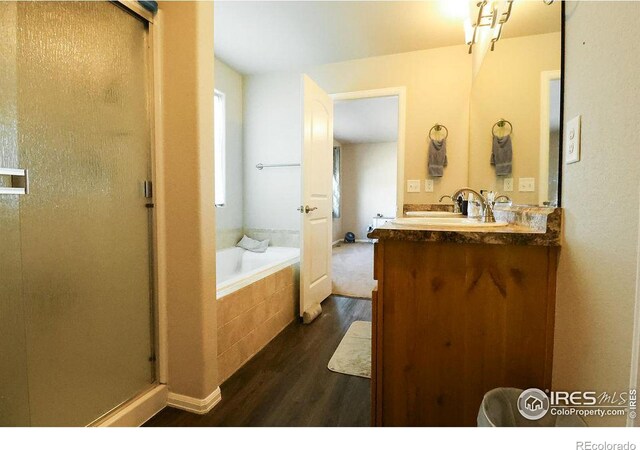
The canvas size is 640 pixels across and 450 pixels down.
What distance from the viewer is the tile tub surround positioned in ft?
5.32

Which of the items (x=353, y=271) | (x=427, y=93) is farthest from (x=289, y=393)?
(x=353, y=271)

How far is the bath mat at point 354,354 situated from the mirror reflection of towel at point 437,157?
1.47 meters

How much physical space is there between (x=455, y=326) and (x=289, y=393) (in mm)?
A: 948

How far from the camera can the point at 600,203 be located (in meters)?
0.70

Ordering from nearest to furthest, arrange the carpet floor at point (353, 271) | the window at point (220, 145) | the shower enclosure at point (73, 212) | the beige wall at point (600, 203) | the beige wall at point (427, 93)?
the beige wall at point (600, 203)
the shower enclosure at point (73, 212)
the beige wall at point (427, 93)
the window at point (220, 145)
the carpet floor at point (353, 271)

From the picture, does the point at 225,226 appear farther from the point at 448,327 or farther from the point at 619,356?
the point at 619,356

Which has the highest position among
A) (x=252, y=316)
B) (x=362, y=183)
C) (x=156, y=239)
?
(x=362, y=183)

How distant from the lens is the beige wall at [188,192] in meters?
1.29

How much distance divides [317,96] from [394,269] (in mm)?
2040

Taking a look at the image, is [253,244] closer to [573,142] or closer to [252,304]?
[252,304]

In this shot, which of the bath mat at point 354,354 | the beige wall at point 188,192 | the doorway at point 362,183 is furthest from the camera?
the doorway at point 362,183

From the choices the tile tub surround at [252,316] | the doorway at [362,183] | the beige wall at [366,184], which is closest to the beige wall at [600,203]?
the tile tub surround at [252,316]

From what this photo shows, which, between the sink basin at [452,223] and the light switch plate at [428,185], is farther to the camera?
the light switch plate at [428,185]

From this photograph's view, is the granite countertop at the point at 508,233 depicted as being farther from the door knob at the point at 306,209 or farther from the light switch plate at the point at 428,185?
the light switch plate at the point at 428,185
